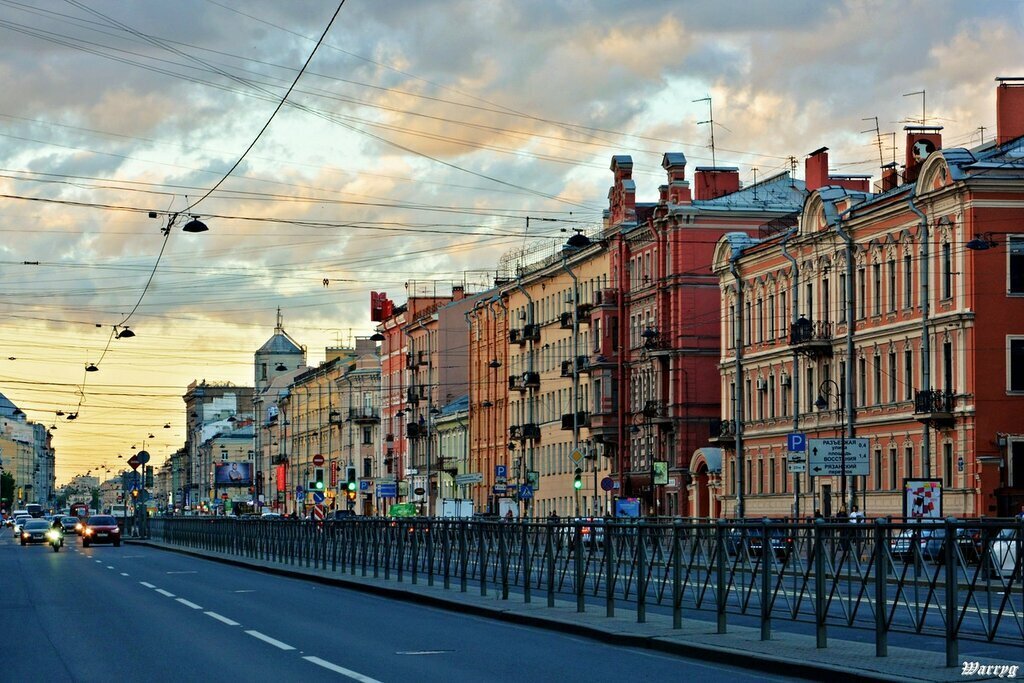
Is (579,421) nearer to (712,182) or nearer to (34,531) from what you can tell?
(712,182)

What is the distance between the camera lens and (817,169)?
7300 centimetres

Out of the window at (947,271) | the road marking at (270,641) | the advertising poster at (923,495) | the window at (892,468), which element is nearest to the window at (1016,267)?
the window at (947,271)

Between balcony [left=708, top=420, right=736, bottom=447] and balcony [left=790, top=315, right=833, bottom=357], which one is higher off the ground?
balcony [left=790, top=315, right=833, bottom=357]

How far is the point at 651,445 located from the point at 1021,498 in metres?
27.1

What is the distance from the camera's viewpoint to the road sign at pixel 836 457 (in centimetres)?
4681

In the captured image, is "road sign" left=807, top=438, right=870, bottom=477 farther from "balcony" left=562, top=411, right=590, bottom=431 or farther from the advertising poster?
"balcony" left=562, top=411, right=590, bottom=431

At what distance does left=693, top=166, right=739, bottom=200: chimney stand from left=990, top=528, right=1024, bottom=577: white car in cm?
6555

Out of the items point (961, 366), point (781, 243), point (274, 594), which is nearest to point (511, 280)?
point (781, 243)

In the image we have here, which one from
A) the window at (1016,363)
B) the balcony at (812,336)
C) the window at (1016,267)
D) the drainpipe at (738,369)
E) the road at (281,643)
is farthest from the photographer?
the drainpipe at (738,369)

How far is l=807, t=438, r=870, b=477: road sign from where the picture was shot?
46812 mm

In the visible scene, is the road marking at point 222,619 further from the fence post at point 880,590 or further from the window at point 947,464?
the window at point 947,464

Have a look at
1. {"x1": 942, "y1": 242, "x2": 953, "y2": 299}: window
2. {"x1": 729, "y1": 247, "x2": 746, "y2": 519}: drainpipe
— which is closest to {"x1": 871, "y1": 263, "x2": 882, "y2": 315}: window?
{"x1": 942, "y1": 242, "x2": 953, "y2": 299}: window

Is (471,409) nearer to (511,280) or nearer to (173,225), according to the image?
(511,280)

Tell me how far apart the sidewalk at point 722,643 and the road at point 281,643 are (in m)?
0.28
